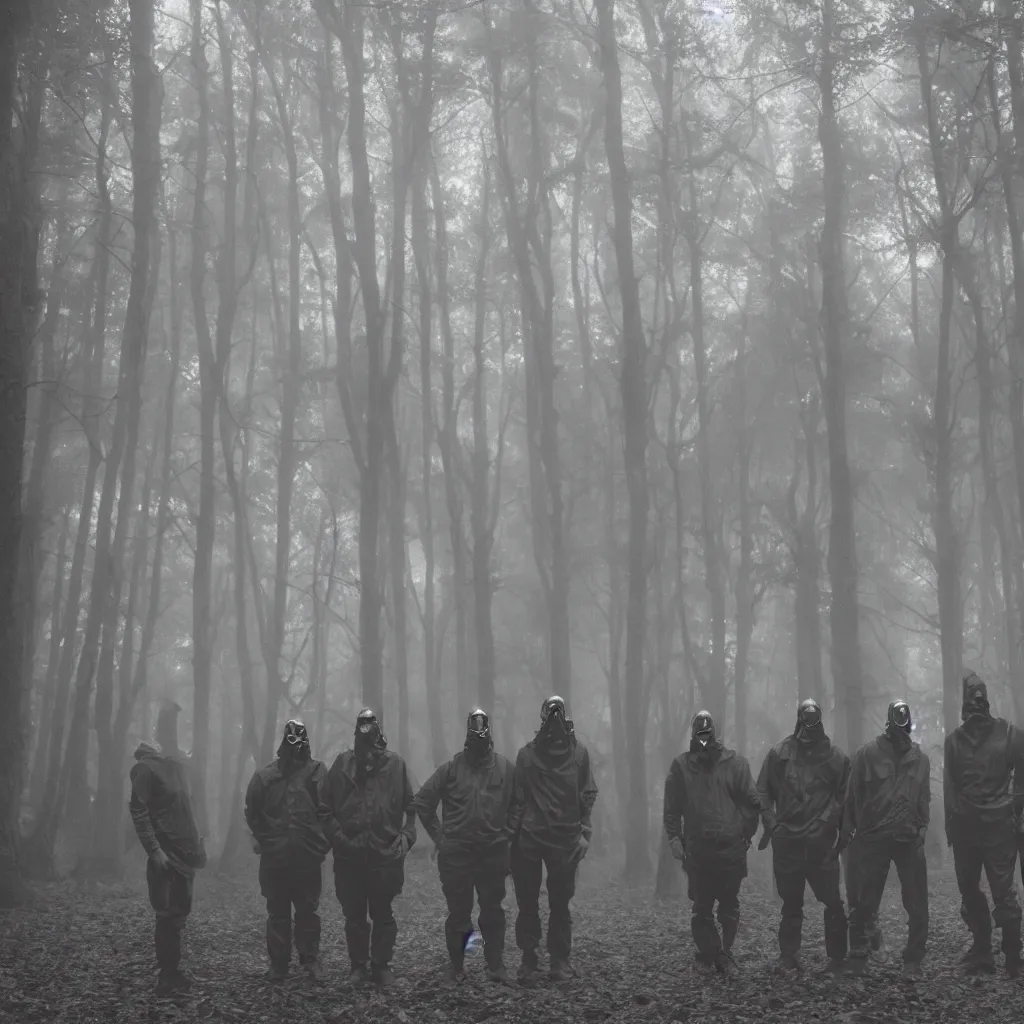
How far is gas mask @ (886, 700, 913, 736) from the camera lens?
27.2 feet

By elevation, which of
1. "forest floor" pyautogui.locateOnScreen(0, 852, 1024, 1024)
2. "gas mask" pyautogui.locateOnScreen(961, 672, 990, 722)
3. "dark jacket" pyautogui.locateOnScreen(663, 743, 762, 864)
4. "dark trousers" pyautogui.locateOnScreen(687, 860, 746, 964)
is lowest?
"forest floor" pyautogui.locateOnScreen(0, 852, 1024, 1024)

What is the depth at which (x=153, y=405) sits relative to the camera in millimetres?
30016

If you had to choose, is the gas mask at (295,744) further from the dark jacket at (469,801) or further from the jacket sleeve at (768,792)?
the jacket sleeve at (768,792)

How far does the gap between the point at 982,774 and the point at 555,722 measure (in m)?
3.12

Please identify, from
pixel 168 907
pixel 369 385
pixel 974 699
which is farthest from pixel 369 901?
pixel 369 385

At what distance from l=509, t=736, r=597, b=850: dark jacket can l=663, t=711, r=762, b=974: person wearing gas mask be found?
66 cm

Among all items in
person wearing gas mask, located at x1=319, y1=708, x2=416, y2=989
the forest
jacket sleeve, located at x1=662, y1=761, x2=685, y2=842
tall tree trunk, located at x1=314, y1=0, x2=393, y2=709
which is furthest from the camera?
tall tree trunk, located at x1=314, y1=0, x2=393, y2=709

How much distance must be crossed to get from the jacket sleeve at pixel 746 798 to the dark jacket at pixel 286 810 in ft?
10.2

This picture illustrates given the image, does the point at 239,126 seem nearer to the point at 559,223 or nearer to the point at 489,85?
the point at 489,85

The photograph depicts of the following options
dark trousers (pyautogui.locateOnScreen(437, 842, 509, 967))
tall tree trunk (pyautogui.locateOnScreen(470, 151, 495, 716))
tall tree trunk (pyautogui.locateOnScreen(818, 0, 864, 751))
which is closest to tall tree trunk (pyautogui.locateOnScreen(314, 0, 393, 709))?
tall tree trunk (pyautogui.locateOnScreen(470, 151, 495, 716))

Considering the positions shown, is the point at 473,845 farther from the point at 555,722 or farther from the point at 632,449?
the point at 632,449

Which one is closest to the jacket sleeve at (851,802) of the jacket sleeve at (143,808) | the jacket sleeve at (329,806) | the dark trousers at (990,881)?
the dark trousers at (990,881)

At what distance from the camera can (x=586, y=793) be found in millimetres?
8711

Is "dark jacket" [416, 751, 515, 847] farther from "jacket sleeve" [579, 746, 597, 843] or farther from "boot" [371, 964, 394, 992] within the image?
"boot" [371, 964, 394, 992]
